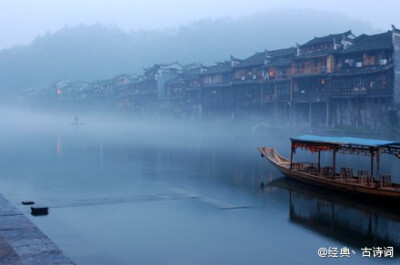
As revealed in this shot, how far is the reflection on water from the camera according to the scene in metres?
16.3

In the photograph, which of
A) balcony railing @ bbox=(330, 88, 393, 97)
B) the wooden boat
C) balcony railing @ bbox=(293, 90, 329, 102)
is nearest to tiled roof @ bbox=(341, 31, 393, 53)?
balcony railing @ bbox=(330, 88, 393, 97)

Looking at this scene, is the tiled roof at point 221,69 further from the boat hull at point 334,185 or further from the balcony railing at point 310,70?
the boat hull at point 334,185

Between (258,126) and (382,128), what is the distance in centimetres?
2130

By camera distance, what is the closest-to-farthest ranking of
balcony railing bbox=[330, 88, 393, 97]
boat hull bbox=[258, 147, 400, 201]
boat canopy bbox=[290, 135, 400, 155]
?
boat hull bbox=[258, 147, 400, 201], boat canopy bbox=[290, 135, 400, 155], balcony railing bbox=[330, 88, 393, 97]

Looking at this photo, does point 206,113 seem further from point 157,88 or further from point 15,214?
point 15,214

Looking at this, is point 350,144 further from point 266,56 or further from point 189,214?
point 266,56

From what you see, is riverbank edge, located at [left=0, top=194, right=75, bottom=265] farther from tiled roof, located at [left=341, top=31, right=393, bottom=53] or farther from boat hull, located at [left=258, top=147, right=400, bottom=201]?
tiled roof, located at [left=341, top=31, right=393, bottom=53]

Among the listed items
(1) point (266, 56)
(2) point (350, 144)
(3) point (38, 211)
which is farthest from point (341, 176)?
(1) point (266, 56)

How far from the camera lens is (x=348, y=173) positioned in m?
23.1

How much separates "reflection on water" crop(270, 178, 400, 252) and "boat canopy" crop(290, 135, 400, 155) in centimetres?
265

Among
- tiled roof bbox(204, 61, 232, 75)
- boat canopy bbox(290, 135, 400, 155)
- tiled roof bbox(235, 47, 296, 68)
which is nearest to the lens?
boat canopy bbox(290, 135, 400, 155)

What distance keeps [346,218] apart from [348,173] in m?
4.86

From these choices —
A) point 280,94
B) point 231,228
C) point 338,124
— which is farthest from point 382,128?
point 231,228

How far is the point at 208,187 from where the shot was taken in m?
26.1
